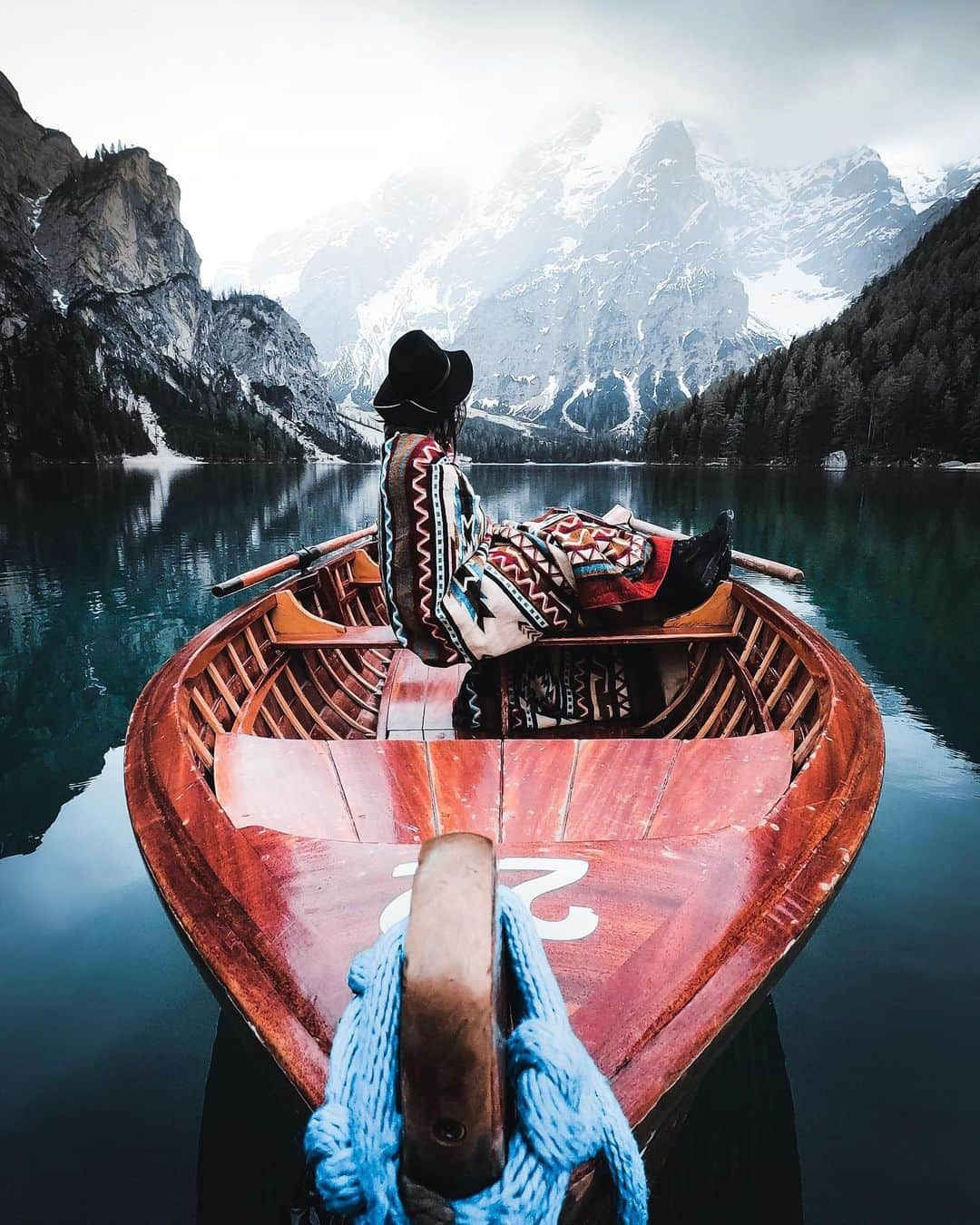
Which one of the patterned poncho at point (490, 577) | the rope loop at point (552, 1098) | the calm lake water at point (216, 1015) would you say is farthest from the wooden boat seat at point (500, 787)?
the rope loop at point (552, 1098)

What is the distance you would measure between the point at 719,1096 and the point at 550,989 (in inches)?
85.8

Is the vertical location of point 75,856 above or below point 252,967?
below

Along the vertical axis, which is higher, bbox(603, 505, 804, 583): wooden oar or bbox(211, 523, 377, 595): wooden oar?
bbox(603, 505, 804, 583): wooden oar

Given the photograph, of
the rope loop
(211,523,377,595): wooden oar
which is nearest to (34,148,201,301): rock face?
(211,523,377,595): wooden oar

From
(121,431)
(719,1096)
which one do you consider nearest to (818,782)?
(719,1096)

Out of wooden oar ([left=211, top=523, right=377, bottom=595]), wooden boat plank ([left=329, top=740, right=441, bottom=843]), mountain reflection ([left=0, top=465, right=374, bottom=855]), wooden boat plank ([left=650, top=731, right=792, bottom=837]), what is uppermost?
wooden oar ([left=211, top=523, right=377, bottom=595])

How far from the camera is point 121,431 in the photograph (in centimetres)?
9212

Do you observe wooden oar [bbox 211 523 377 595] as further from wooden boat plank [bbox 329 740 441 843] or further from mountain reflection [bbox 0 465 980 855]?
wooden boat plank [bbox 329 740 441 843]

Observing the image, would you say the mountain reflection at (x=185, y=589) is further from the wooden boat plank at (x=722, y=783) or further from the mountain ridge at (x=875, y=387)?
the mountain ridge at (x=875, y=387)

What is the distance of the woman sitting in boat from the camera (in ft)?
10.0

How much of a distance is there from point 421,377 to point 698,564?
1.68m

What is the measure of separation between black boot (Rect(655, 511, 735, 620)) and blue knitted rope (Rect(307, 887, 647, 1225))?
286 centimetres

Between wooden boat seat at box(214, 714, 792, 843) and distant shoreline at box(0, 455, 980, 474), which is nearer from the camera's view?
wooden boat seat at box(214, 714, 792, 843)

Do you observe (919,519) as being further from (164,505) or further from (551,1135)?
(164,505)
